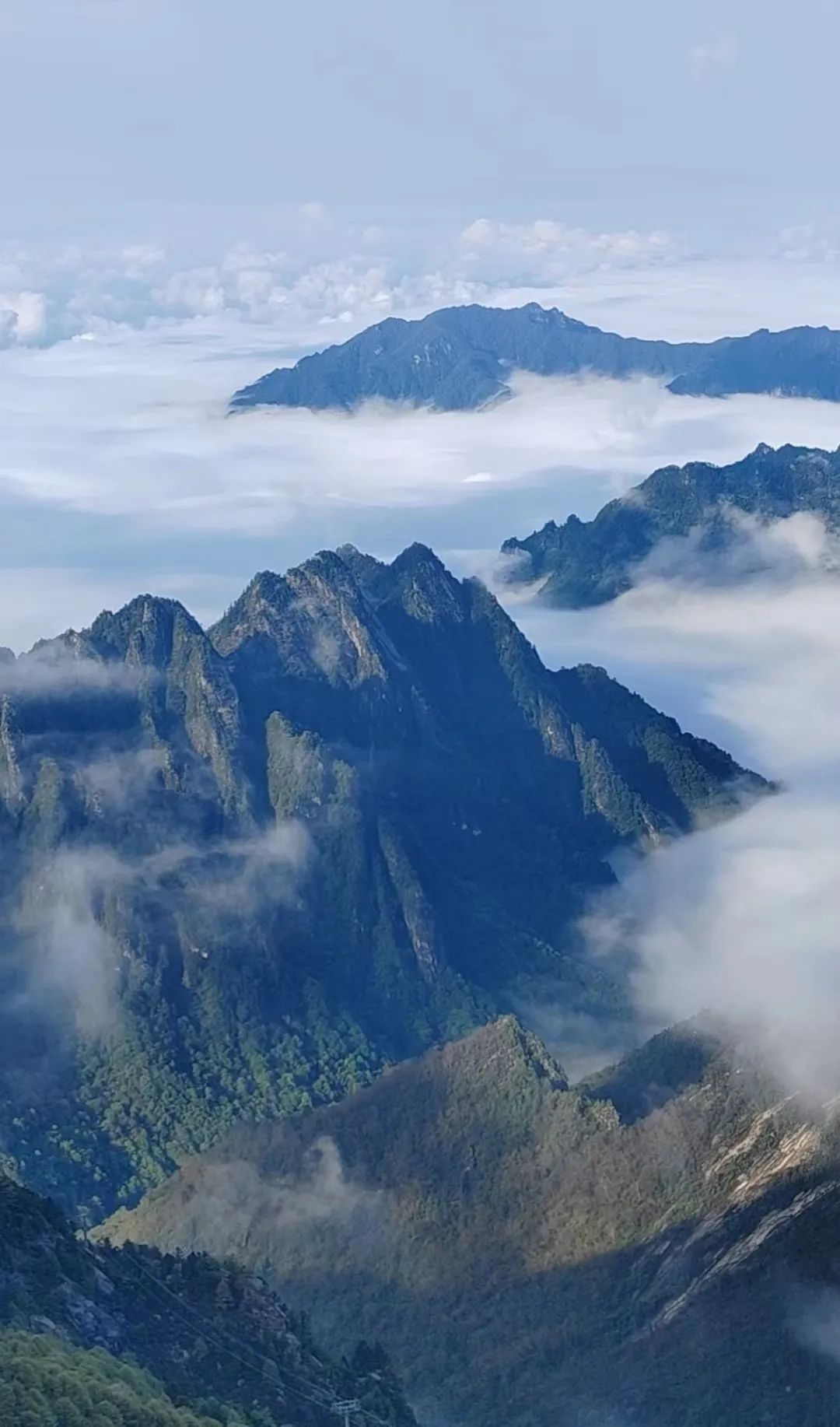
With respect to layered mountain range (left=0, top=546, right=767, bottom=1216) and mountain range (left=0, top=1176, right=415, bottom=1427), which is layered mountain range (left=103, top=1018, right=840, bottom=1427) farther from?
layered mountain range (left=0, top=546, right=767, bottom=1216)

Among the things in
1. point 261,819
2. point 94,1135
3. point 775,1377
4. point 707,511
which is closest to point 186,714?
point 261,819

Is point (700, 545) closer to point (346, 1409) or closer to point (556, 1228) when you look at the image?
point (556, 1228)

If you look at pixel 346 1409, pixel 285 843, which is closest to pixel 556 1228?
pixel 346 1409

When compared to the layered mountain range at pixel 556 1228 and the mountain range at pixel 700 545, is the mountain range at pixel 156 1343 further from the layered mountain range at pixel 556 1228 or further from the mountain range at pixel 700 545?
the mountain range at pixel 700 545

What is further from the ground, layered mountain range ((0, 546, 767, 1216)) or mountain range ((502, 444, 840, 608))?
mountain range ((502, 444, 840, 608))

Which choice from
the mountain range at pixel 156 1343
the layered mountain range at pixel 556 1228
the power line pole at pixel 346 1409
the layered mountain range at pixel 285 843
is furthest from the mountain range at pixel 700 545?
the power line pole at pixel 346 1409

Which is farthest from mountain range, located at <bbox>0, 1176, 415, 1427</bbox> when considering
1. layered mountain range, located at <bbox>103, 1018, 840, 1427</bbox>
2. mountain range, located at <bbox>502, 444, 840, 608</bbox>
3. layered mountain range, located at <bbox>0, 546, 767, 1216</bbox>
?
mountain range, located at <bbox>502, 444, 840, 608</bbox>
